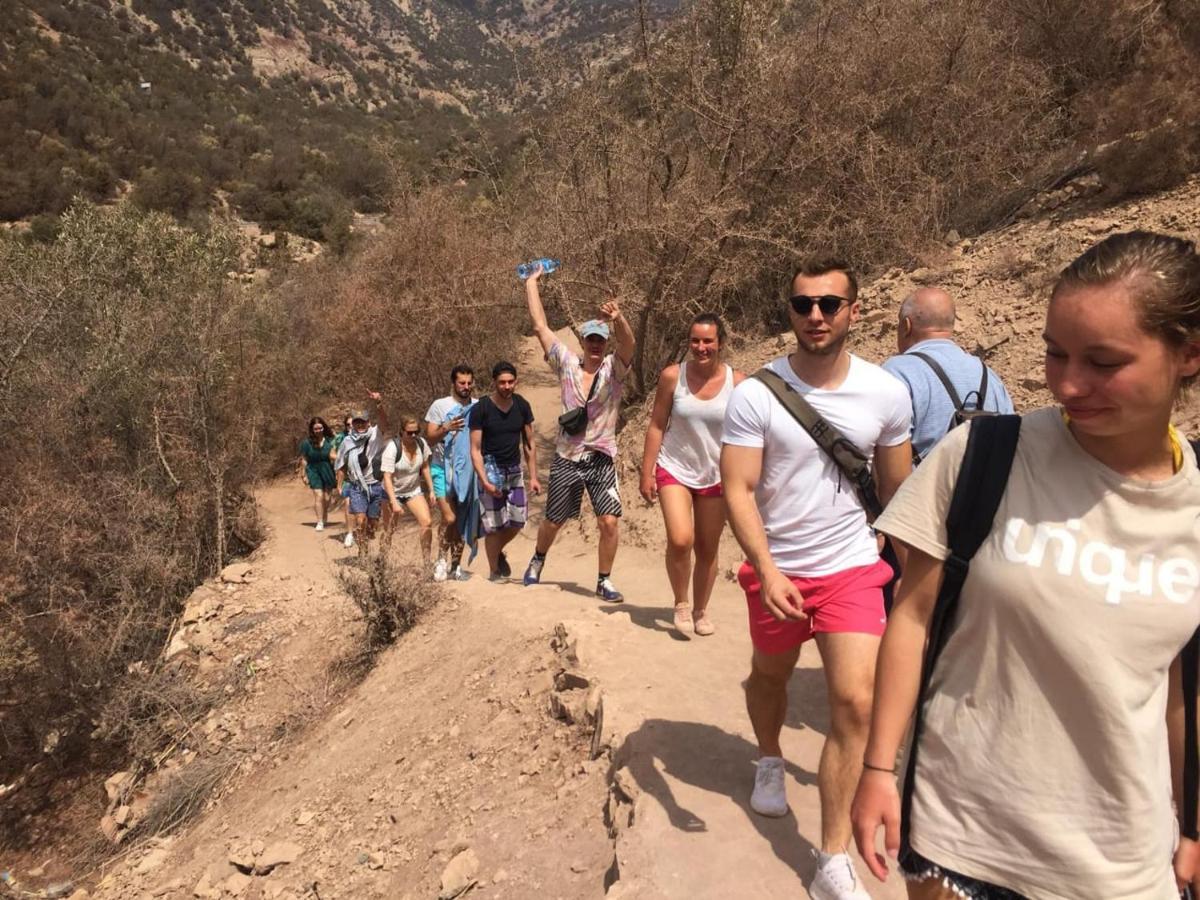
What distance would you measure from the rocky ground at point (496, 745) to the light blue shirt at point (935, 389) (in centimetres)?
157

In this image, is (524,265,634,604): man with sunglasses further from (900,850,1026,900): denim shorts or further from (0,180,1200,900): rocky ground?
(900,850,1026,900): denim shorts

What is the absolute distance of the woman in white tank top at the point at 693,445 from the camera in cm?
393

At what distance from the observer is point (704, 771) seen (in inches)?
125

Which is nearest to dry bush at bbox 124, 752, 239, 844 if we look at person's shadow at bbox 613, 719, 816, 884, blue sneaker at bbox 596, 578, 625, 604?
blue sneaker at bbox 596, 578, 625, 604

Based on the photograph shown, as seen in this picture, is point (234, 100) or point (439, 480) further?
point (234, 100)

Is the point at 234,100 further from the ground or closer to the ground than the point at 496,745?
further from the ground

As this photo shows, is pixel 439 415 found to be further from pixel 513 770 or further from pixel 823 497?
pixel 823 497

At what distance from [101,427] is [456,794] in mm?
7862

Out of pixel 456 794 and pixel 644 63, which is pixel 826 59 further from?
pixel 456 794

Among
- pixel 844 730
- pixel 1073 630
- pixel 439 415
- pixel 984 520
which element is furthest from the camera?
pixel 439 415

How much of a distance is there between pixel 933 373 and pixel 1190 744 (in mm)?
1927

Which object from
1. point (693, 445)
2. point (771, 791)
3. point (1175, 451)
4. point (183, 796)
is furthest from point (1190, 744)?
point (183, 796)

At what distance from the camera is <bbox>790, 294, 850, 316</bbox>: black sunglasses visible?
243cm

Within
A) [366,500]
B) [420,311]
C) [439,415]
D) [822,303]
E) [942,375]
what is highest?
[420,311]
